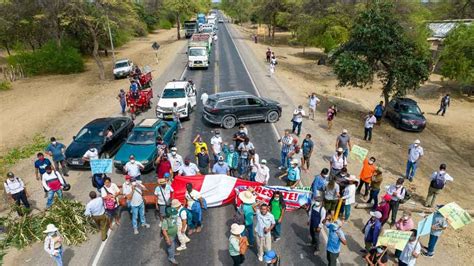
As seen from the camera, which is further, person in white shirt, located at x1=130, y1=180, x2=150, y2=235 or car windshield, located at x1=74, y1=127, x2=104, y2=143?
car windshield, located at x1=74, y1=127, x2=104, y2=143

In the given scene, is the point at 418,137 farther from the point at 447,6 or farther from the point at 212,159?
the point at 447,6

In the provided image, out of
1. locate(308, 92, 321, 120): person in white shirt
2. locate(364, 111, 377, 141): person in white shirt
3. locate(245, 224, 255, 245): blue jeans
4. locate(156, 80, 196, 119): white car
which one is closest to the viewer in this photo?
locate(245, 224, 255, 245): blue jeans

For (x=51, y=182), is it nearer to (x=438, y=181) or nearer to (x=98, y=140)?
(x=98, y=140)

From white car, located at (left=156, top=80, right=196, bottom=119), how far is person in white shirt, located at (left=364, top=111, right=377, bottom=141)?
1012 cm

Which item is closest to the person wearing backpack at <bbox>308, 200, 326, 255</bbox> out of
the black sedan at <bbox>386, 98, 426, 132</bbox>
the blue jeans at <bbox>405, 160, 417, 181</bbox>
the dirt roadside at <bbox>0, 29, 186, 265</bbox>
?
the dirt roadside at <bbox>0, 29, 186, 265</bbox>

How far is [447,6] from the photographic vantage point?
60156mm

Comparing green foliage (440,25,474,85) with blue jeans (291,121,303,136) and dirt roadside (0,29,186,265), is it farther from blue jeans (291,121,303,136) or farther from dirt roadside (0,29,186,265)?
dirt roadside (0,29,186,265)

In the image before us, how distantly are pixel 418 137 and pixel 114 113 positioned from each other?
1986 cm

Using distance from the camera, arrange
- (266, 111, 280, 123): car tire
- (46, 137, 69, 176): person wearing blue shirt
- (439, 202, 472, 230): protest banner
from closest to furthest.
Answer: (439, 202, 472, 230): protest banner, (46, 137, 69, 176): person wearing blue shirt, (266, 111, 280, 123): car tire

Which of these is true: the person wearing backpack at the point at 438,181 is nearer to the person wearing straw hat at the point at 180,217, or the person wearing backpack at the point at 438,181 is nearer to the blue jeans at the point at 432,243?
the blue jeans at the point at 432,243

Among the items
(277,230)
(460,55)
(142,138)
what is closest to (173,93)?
(142,138)

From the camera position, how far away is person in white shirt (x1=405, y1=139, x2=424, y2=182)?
13719 millimetres

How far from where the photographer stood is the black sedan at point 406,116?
21.7 meters

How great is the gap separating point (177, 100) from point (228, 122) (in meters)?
3.48
